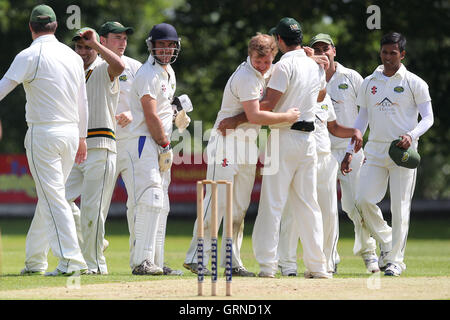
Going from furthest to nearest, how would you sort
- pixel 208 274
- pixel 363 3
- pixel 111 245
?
pixel 363 3
pixel 111 245
pixel 208 274

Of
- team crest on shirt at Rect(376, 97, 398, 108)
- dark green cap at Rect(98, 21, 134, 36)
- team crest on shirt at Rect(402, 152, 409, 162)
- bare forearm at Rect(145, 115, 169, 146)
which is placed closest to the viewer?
bare forearm at Rect(145, 115, 169, 146)

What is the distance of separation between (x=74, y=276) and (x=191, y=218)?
1863 centimetres

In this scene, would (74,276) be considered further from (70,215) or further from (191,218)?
(191,218)

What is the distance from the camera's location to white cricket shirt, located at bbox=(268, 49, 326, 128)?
9.97m

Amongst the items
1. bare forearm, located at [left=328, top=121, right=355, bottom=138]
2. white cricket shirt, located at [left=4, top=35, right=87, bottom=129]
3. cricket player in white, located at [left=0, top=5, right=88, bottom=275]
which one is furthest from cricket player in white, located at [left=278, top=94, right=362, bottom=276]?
white cricket shirt, located at [left=4, top=35, right=87, bottom=129]

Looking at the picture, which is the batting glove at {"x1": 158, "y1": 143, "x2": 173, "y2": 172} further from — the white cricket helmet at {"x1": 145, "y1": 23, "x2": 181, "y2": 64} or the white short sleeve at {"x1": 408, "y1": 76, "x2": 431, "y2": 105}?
the white short sleeve at {"x1": 408, "y1": 76, "x2": 431, "y2": 105}

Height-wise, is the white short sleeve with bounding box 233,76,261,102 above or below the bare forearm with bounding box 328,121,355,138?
above

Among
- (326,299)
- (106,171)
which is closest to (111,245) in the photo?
(106,171)

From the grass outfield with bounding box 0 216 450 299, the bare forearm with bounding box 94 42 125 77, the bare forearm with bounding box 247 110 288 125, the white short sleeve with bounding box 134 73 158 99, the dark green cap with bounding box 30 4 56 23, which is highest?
the dark green cap with bounding box 30 4 56 23

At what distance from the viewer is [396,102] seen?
11406 millimetres

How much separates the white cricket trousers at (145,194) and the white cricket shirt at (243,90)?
840 mm

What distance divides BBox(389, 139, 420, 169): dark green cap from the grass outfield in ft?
4.39

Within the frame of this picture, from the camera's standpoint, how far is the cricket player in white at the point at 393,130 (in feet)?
37.0
